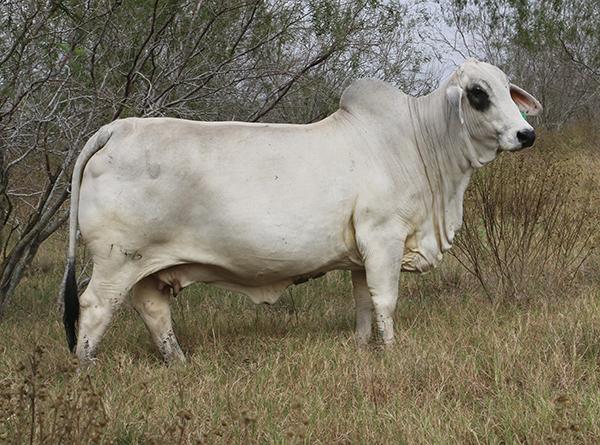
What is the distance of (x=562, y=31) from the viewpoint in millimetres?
13180

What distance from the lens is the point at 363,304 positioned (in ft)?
15.4

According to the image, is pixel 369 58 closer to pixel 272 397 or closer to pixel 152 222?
pixel 152 222

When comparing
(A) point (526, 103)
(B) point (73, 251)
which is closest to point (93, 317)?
(B) point (73, 251)

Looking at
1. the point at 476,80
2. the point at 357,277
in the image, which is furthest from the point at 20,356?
the point at 476,80

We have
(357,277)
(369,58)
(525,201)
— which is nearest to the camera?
(357,277)

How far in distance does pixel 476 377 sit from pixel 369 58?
14.7 ft

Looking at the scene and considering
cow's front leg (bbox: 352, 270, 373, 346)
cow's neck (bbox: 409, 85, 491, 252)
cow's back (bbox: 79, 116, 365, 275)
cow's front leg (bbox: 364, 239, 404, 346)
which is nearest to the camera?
cow's back (bbox: 79, 116, 365, 275)

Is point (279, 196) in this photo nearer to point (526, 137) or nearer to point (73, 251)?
point (73, 251)

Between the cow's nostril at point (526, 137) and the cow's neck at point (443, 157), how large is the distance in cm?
28

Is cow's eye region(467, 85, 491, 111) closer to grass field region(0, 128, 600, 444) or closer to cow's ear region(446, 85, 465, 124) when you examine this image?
cow's ear region(446, 85, 465, 124)

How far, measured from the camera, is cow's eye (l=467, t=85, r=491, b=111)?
427 cm

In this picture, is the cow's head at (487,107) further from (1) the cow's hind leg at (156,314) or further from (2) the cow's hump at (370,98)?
(1) the cow's hind leg at (156,314)

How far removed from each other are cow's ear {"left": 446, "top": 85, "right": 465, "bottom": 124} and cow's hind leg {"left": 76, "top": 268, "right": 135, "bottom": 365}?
1.90 meters

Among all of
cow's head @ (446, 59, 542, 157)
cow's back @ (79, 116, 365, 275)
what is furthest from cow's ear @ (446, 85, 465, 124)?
cow's back @ (79, 116, 365, 275)
